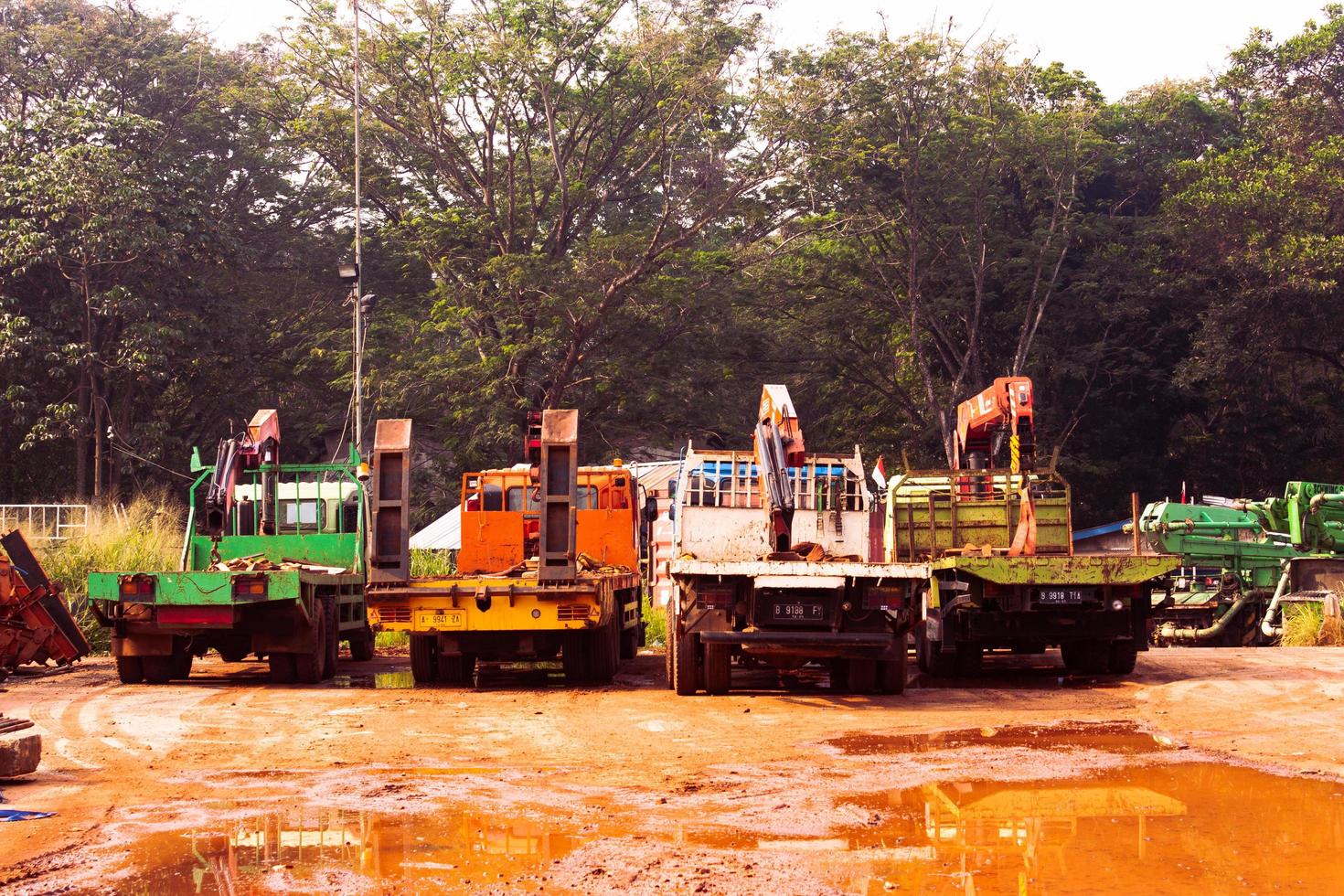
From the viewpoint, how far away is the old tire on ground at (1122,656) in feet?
51.6

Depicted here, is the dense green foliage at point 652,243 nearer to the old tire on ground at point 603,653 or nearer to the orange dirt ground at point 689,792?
the old tire on ground at point 603,653

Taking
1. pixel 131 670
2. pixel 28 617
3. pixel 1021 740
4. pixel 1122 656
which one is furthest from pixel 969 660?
pixel 28 617

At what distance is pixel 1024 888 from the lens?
252 inches

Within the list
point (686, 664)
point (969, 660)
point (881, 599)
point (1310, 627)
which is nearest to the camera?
point (881, 599)

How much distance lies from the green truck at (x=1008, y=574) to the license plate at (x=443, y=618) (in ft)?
14.5

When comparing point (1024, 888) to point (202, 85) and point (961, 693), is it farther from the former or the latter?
point (202, 85)

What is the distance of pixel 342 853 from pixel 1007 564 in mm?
8909

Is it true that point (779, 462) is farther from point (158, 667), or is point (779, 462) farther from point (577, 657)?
point (158, 667)

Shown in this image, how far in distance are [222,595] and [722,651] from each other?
16.4 feet

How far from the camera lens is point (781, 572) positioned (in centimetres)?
1334

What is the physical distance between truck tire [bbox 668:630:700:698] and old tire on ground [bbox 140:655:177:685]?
18.4ft

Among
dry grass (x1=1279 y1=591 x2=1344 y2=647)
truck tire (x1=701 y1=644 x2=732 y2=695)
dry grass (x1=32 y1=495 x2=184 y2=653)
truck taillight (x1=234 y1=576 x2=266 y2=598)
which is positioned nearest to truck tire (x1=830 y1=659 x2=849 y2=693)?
truck tire (x1=701 y1=644 x2=732 y2=695)

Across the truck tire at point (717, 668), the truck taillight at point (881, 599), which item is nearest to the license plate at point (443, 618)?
the truck tire at point (717, 668)

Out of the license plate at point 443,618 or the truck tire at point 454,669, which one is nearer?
the license plate at point 443,618
